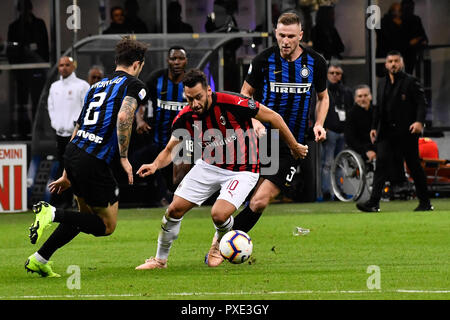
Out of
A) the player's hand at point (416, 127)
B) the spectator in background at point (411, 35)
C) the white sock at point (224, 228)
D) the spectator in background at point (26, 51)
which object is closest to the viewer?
the white sock at point (224, 228)

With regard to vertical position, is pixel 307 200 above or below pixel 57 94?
below

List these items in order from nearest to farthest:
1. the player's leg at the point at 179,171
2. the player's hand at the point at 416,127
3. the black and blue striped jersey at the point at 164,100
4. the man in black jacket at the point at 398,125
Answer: the player's leg at the point at 179,171
the black and blue striped jersey at the point at 164,100
the player's hand at the point at 416,127
the man in black jacket at the point at 398,125

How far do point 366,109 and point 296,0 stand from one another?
4054 millimetres

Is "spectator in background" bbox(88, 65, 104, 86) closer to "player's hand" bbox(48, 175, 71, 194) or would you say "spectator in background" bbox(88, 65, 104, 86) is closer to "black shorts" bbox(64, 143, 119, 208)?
"player's hand" bbox(48, 175, 71, 194)

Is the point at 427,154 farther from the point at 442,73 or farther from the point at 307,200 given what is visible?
the point at 442,73

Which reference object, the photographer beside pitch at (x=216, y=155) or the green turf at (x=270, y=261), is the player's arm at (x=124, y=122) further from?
the green turf at (x=270, y=261)

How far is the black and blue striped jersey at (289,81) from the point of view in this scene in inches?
416

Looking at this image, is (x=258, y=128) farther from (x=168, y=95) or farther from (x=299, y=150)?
(x=168, y=95)

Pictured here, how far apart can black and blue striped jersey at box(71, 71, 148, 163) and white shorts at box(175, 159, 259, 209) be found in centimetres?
73

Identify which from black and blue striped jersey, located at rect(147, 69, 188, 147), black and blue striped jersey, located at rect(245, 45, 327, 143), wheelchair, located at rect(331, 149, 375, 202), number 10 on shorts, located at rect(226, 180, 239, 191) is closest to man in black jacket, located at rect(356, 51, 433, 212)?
wheelchair, located at rect(331, 149, 375, 202)

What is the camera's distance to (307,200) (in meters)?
18.3

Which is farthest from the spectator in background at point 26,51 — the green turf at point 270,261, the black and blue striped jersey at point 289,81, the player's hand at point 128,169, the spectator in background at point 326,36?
the player's hand at point 128,169

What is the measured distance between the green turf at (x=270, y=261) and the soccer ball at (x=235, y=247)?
0.38 ft
